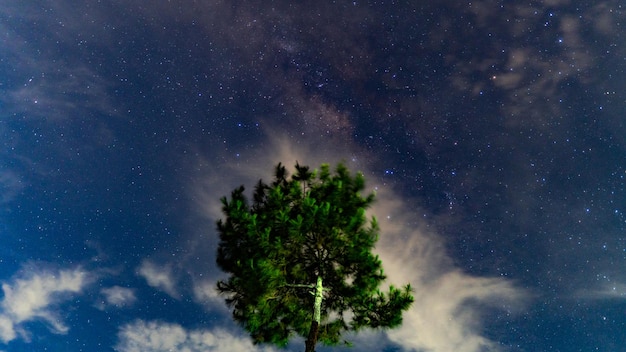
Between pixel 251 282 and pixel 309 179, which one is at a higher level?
pixel 309 179

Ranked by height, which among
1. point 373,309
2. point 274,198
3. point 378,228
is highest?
point 274,198

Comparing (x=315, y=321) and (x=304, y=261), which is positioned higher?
(x=304, y=261)

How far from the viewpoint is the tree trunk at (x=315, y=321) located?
42.0 ft

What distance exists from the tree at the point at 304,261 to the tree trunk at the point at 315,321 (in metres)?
0.04

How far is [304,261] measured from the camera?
14078mm

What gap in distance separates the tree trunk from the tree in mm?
36

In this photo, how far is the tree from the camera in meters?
12.9

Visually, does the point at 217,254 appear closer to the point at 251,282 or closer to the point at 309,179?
the point at 251,282

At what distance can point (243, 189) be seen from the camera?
45.5 ft

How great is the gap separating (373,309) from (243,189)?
705 centimetres

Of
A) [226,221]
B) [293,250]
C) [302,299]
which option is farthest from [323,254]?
[226,221]

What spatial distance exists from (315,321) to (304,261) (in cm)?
224

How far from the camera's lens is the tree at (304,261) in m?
12.9

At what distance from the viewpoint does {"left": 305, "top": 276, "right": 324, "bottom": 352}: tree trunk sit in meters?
12.8
